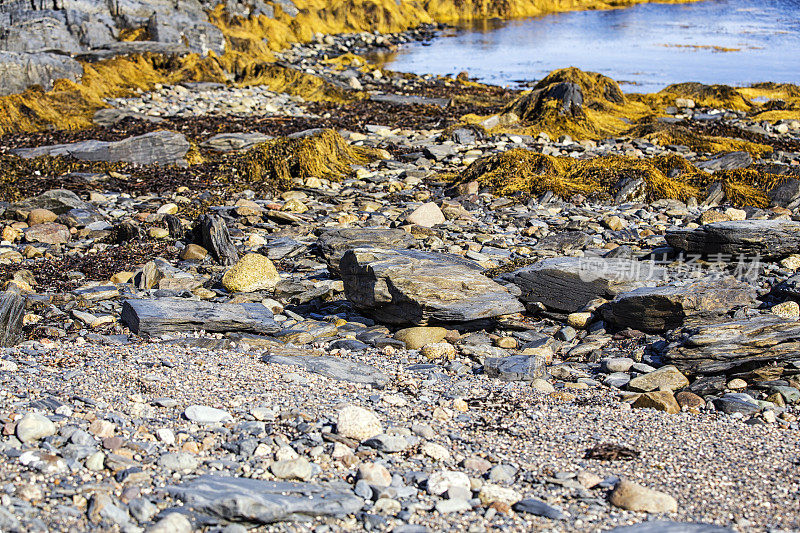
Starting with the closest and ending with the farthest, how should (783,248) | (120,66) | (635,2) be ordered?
(783,248), (120,66), (635,2)

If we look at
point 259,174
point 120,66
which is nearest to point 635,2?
point 120,66

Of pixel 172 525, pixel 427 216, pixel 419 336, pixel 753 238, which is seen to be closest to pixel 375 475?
pixel 172 525

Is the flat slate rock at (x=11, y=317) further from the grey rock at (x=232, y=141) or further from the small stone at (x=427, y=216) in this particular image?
the grey rock at (x=232, y=141)

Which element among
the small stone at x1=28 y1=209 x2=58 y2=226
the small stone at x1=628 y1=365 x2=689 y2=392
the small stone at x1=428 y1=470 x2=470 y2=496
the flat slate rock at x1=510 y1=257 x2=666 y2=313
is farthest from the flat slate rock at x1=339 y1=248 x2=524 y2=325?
the small stone at x1=28 y1=209 x2=58 y2=226

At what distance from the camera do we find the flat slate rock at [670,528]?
9.25ft

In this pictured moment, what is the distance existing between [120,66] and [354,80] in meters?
7.35

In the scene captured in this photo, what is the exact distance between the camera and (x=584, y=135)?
1463cm

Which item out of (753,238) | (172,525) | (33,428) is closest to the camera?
(172,525)

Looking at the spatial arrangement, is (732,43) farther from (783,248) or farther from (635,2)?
(783,248)

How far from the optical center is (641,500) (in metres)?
3.14

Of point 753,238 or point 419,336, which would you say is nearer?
point 419,336

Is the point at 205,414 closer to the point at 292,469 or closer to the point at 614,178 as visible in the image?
the point at 292,469

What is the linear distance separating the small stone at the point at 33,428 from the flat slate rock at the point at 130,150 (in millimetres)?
8843

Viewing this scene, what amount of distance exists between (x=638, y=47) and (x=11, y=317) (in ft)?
124
